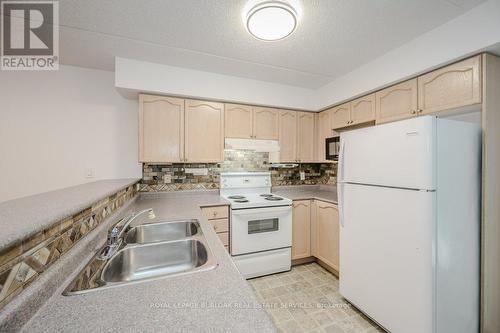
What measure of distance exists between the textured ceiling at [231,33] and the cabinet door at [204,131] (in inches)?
17.1

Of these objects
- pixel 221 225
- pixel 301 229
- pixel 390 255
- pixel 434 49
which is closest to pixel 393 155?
pixel 390 255

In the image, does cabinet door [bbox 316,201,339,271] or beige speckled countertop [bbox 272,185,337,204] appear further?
beige speckled countertop [bbox 272,185,337,204]

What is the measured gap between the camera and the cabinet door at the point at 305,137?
9.48 feet

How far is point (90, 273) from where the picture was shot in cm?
84

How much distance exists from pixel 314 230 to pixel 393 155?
1469mm

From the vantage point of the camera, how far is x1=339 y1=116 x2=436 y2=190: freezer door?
1232 mm

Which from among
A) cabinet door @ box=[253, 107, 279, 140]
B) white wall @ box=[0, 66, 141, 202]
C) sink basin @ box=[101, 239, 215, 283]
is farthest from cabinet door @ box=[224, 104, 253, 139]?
sink basin @ box=[101, 239, 215, 283]

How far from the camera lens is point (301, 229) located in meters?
2.52

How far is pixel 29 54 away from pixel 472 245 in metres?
4.08

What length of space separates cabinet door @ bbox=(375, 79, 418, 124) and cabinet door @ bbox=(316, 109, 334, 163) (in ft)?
2.29

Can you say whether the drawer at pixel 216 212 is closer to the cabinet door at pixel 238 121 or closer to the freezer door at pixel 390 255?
the cabinet door at pixel 238 121

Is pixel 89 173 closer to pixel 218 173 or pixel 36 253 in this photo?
pixel 218 173

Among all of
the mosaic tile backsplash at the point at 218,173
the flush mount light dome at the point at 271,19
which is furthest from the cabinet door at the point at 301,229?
the flush mount light dome at the point at 271,19

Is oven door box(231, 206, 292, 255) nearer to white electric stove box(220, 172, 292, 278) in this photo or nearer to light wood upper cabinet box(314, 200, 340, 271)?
white electric stove box(220, 172, 292, 278)
